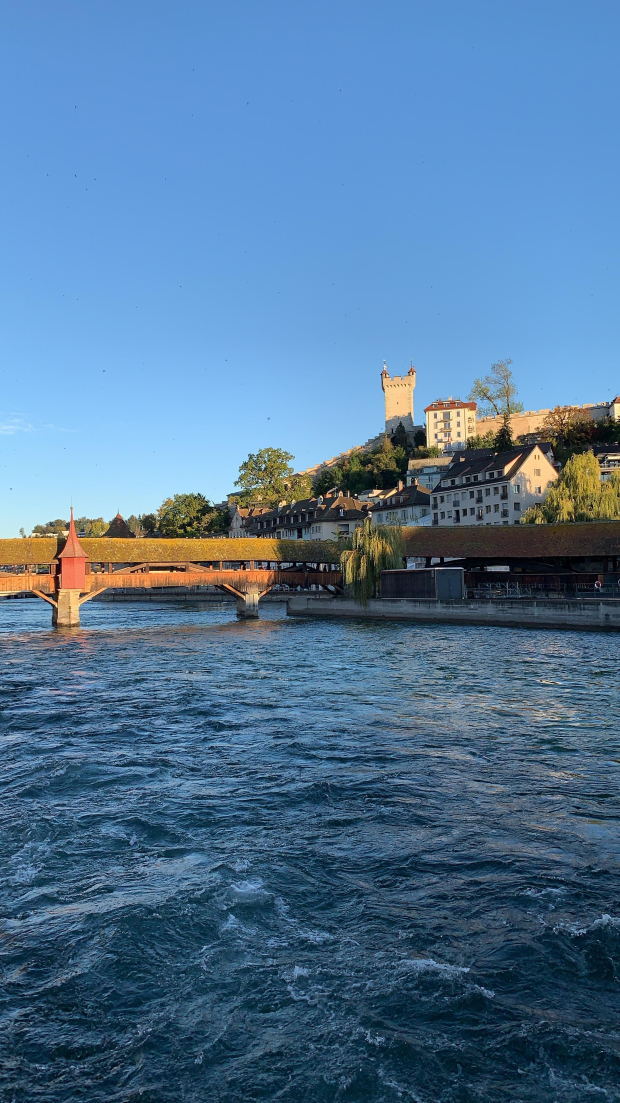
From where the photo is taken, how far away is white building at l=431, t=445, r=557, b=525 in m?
64.9

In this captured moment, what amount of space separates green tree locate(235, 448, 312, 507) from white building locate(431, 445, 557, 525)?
35.3 meters

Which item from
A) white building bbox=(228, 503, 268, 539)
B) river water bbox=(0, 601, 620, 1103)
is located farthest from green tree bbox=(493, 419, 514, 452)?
river water bbox=(0, 601, 620, 1103)

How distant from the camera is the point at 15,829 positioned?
33.2ft

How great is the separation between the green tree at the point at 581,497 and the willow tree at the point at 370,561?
11.0 metres

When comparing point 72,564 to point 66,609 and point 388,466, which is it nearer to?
point 66,609

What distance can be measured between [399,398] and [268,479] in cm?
4002

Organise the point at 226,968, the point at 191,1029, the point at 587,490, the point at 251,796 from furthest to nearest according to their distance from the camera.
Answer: the point at 587,490 → the point at 251,796 → the point at 226,968 → the point at 191,1029

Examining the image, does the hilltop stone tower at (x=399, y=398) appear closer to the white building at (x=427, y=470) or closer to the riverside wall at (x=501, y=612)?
the white building at (x=427, y=470)

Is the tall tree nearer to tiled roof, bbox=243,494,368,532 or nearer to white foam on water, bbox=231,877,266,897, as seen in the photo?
tiled roof, bbox=243,494,368,532

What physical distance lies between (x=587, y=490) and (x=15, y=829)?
49340 millimetres

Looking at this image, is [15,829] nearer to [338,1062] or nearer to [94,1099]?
[94,1099]

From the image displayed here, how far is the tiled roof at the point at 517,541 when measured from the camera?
1833 inches

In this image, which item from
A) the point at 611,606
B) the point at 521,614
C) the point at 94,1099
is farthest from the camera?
the point at 521,614

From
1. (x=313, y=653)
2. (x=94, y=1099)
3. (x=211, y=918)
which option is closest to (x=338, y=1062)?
(x=94, y=1099)
